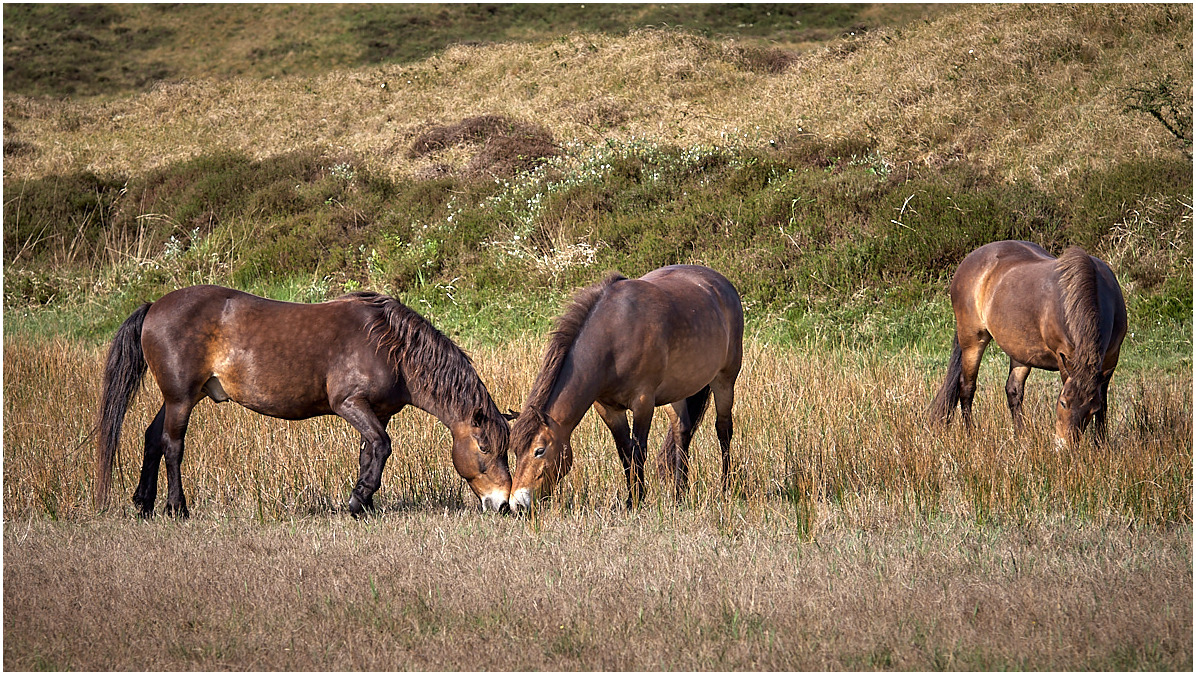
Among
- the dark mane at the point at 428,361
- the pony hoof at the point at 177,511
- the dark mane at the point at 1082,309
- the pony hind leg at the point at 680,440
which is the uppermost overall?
the dark mane at the point at 428,361

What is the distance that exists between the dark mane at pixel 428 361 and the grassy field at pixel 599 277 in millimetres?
691

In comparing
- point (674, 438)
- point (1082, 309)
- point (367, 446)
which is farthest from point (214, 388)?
point (1082, 309)

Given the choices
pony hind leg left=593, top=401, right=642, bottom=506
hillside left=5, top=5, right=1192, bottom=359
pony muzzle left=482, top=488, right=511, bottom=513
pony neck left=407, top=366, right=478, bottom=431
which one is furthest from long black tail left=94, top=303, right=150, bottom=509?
hillside left=5, top=5, right=1192, bottom=359

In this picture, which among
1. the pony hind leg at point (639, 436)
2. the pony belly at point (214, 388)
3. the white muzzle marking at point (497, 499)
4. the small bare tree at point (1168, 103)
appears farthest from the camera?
the small bare tree at point (1168, 103)

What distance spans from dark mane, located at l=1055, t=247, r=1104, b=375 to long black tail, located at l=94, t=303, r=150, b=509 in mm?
5856

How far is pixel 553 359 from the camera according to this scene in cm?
544

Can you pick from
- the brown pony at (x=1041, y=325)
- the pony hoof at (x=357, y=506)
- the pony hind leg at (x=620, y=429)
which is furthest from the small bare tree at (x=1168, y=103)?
the pony hoof at (x=357, y=506)

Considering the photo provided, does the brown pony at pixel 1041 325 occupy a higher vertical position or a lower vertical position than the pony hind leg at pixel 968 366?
higher

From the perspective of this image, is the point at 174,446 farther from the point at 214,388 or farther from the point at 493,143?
the point at 493,143

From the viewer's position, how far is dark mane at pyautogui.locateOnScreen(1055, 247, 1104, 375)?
21.3ft

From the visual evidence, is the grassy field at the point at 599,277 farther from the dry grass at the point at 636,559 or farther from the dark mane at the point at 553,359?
the dark mane at the point at 553,359

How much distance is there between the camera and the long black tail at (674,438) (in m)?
6.26

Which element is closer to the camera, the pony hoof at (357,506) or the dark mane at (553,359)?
the dark mane at (553,359)

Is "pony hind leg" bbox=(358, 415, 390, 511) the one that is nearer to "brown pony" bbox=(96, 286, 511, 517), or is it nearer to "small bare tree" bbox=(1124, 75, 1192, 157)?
"brown pony" bbox=(96, 286, 511, 517)
